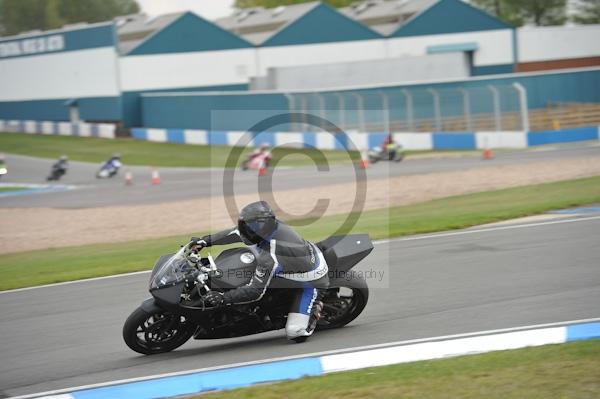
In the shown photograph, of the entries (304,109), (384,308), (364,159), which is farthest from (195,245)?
(304,109)

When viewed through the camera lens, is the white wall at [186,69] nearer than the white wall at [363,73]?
No

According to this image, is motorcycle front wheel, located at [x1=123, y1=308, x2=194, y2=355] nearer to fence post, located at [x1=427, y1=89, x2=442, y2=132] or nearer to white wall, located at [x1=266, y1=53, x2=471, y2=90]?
fence post, located at [x1=427, y1=89, x2=442, y2=132]

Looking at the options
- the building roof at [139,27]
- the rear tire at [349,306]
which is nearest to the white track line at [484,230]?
the rear tire at [349,306]

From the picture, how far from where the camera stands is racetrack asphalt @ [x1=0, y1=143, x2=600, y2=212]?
→ 25.8 meters

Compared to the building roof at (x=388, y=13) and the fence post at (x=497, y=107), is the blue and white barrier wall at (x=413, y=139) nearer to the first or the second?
the fence post at (x=497, y=107)

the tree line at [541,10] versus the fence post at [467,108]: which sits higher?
the tree line at [541,10]

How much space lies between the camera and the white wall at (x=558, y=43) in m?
56.8

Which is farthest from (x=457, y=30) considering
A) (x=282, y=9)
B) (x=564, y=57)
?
(x=282, y=9)

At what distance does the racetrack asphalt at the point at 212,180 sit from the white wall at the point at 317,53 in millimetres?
21171

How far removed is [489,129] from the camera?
36062mm

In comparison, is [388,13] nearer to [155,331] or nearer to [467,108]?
[467,108]

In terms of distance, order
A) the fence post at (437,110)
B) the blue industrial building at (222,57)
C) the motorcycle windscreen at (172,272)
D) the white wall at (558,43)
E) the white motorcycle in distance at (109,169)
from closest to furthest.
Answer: the motorcycle windscreen at (172,272) → the white motorcycle in distance at (109,169) → the fence post at (437,110) → the blue industrial building at (222,57) → the white wall at (558,43)

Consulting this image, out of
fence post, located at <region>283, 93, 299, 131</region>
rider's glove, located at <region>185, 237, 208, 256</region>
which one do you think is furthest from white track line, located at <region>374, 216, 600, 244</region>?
fence post, located at <region>283, 93, 299, 131</region>

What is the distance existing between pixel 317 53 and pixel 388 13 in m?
10.1
